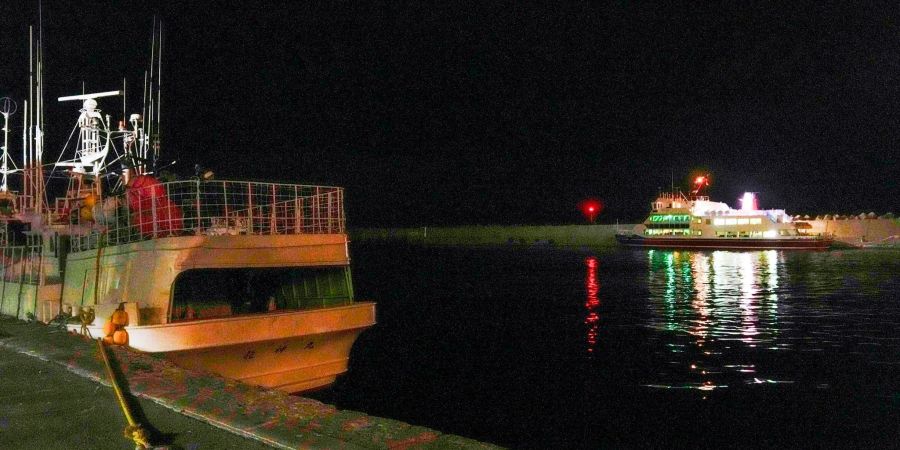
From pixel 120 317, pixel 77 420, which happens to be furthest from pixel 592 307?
pixel 77 420

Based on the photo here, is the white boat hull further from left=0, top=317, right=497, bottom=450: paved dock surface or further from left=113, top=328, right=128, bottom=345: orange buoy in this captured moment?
left=0, top=317, right=497, bottom=450: paved dock surface

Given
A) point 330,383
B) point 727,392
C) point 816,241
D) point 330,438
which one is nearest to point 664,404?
point 727,392

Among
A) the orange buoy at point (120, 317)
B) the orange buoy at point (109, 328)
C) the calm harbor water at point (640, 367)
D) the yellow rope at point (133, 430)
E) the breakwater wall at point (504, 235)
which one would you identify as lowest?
the calm harbor water at point (640, 367)

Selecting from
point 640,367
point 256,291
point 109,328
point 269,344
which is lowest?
point 640,367

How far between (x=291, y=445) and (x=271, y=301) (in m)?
8.40

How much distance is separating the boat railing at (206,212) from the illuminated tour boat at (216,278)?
0.04 m

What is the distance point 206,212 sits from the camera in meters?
14.5

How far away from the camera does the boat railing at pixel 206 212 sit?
13.1 metres

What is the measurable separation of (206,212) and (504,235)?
354 ft

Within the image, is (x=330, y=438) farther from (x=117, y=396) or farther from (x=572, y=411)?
→ (x=572, y=411)

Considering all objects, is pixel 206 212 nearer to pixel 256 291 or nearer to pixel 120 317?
pixel 256 291

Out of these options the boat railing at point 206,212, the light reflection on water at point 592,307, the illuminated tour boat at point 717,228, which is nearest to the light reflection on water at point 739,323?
the light reflection on water at point 592,307

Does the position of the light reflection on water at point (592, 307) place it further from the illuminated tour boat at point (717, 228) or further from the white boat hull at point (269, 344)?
the illuminated tour boat at point (717, 228)

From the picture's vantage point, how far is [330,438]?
6.62 meters
